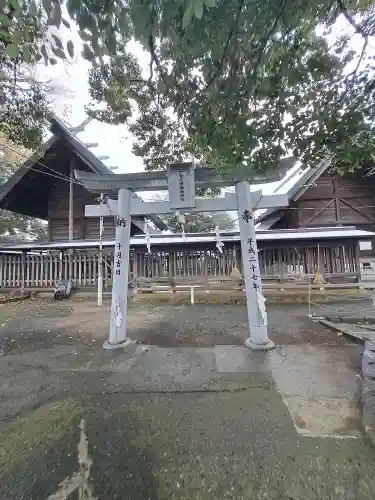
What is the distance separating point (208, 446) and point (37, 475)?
4.85 ft

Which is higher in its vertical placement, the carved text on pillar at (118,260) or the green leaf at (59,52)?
the green leaf at (59,52)

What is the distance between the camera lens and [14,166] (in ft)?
51.0

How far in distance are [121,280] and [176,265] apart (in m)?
6.53

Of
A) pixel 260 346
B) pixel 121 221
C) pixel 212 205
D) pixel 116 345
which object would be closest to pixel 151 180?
pixel 121 221

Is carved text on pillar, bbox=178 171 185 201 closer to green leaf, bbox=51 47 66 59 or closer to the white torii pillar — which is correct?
the white torii pillar

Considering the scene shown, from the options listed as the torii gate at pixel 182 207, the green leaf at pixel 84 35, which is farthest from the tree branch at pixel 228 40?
the torii gate at pixel 182 207

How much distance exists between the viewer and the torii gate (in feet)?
19.9

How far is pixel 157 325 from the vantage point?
26.7 feet

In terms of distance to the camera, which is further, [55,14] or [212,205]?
[212,205]

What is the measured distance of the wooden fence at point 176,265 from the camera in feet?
40.8

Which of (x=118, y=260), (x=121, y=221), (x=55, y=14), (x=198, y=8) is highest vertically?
(x=55, y=14)

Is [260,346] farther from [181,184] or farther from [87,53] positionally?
[87,53]

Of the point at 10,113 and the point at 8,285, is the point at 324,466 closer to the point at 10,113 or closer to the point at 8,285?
the point at 10,113

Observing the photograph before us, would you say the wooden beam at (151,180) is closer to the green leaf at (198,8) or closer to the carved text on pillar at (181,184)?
the carved text on pillar at (181,184)
